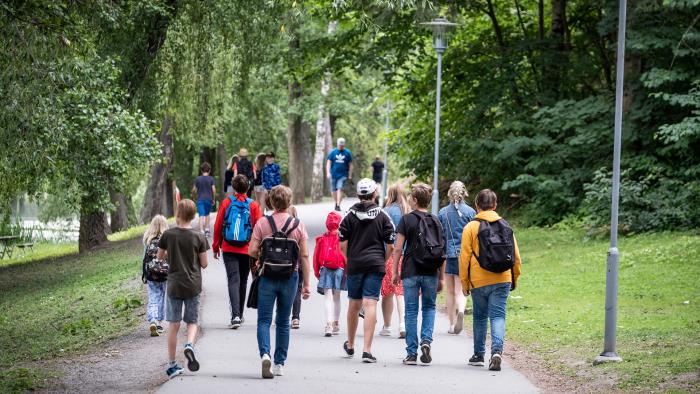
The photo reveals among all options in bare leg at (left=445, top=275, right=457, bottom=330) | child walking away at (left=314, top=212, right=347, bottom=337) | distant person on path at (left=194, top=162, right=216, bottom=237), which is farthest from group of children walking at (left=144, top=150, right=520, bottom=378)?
distant person on path at (left=194, top=162, right=216, bottom=237)

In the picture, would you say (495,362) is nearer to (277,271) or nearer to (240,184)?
(277,271)

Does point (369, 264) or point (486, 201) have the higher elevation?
point (486, 201)

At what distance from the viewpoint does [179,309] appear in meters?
10.2

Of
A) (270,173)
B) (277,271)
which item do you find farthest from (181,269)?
(270,173)

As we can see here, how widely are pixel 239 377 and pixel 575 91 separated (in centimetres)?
2035

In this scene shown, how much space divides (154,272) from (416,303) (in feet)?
11.6

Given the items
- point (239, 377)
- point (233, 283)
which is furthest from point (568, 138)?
point (239, 377)

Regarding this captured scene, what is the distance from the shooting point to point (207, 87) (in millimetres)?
26984

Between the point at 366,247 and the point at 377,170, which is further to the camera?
the point at 377,170

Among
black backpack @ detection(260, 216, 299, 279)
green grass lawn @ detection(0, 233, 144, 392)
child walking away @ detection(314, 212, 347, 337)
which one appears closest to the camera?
black backpack @ detection(260, 216, 299, 279)

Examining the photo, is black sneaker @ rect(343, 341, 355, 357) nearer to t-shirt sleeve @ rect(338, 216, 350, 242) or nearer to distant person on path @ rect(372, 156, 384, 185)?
t-shirt sleeve @ rect(338, 216, 350, 242)

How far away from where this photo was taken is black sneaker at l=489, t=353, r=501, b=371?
10586mm

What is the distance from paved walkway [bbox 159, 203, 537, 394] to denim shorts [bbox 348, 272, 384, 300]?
706 mm

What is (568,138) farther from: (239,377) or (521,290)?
(239,377)
